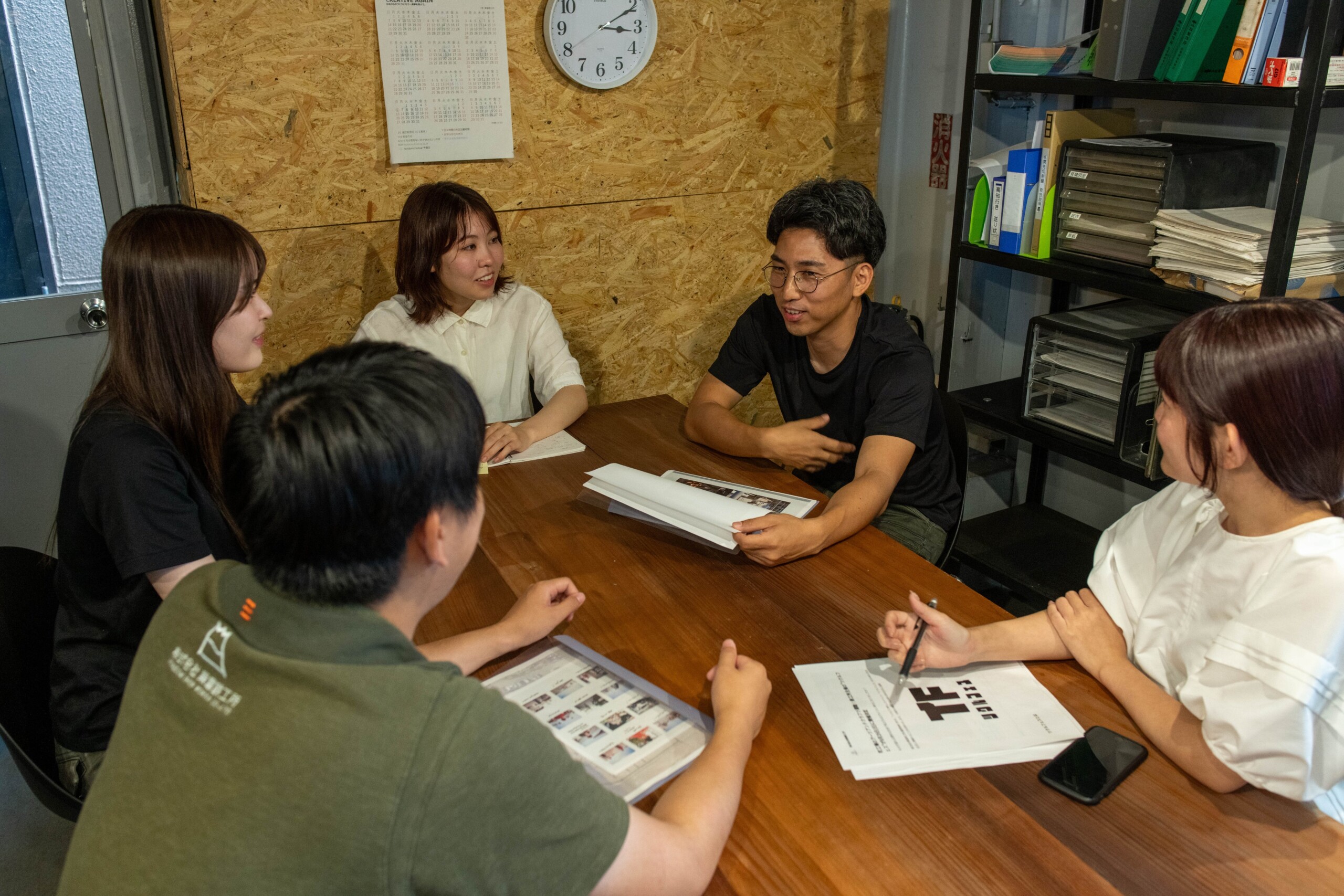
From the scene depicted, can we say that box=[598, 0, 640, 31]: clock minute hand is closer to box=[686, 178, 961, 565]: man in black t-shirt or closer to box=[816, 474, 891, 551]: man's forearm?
box=[686, 178, 961, 565]: man in black t-shirt

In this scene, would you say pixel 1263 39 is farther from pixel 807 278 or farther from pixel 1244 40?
pixel 807 278

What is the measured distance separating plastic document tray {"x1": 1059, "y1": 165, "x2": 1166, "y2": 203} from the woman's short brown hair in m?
1.47

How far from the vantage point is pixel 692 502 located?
1.76m

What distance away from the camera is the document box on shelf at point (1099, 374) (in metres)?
2.33

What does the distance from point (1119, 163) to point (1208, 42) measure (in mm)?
299

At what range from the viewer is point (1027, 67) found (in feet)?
8.16

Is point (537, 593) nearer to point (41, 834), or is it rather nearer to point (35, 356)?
point (41, 834)

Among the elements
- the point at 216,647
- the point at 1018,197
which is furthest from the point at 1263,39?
the point at 216,647

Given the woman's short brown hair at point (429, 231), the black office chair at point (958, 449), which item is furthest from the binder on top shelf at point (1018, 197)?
the woman's short brown hair at point (429, 231)

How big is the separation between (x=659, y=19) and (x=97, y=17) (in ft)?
4.94

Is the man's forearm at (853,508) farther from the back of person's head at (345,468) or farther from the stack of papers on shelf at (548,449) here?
the back of person's head at (345,468)

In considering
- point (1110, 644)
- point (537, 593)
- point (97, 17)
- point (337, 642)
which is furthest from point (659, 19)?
point (337, 642)

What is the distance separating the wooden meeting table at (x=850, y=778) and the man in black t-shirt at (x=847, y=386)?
1.10ft

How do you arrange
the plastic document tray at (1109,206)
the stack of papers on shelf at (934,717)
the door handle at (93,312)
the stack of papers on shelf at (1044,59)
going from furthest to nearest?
the door handle at (93,312), the stack of papers on shelf at (1044,59), the plastic document tray at (1109,206), the stack of papers on shelf at (934,717)
